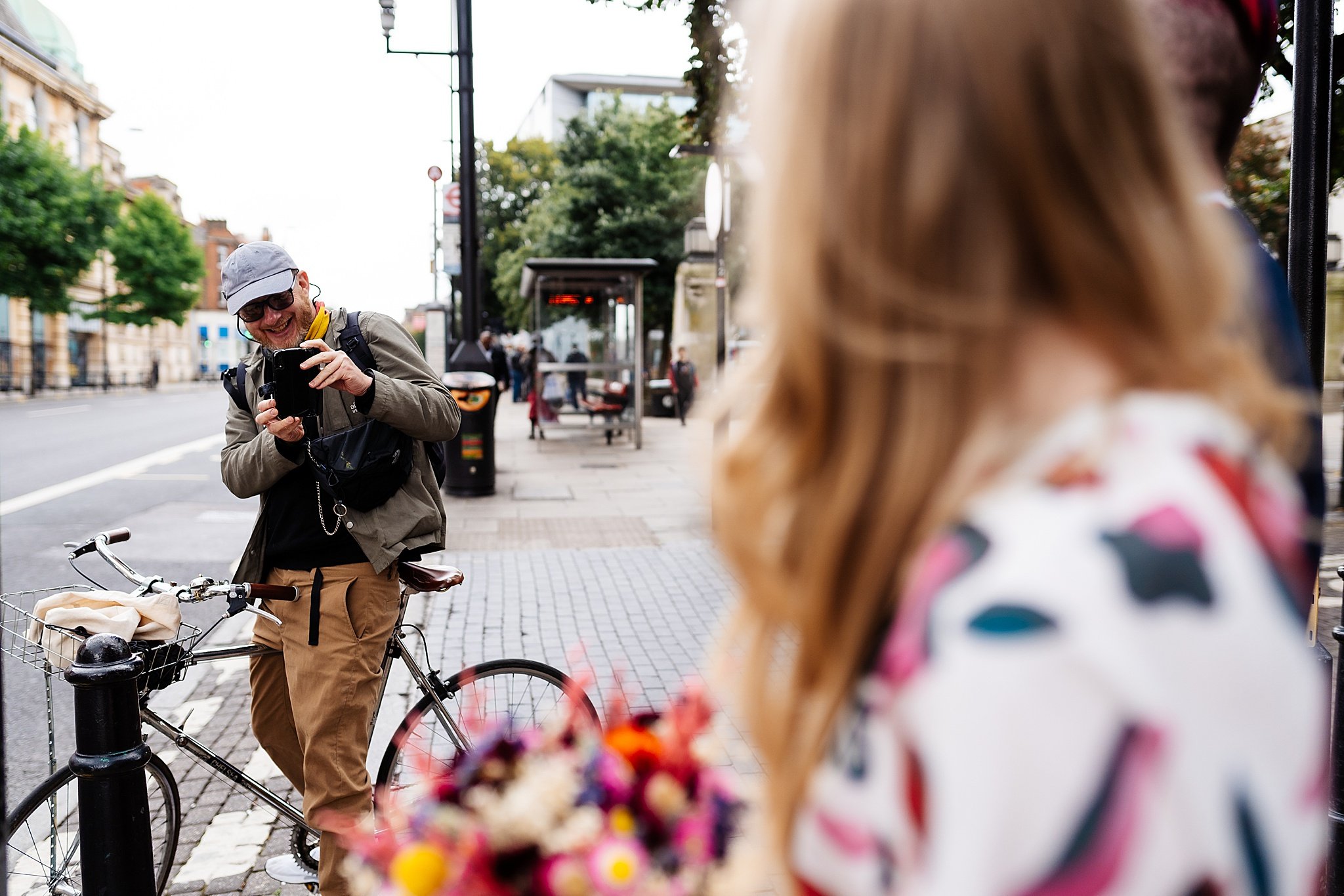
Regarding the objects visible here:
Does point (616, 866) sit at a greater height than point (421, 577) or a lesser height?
greater

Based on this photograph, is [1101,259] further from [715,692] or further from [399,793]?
[399,793]

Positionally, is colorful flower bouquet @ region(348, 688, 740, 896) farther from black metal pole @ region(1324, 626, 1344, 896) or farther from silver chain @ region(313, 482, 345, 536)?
black metal pole @ region(1324, 626, 1344, 896)

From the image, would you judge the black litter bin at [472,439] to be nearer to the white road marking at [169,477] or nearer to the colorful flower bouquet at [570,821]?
the white road marking at [169,477]

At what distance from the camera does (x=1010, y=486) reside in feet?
2.44

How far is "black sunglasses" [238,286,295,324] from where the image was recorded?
294 cm

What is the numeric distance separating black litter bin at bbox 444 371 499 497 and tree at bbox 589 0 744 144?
4.52 m

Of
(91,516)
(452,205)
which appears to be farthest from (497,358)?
(91,516)

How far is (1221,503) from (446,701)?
10.7 ft

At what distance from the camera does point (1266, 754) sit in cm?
69

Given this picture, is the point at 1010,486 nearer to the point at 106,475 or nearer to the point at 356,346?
the point at 356,346

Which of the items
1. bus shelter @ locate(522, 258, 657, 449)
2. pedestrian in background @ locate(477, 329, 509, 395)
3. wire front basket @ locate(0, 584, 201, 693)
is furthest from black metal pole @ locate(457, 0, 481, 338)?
wire front basket @ locate(0, 584, 201, 693)

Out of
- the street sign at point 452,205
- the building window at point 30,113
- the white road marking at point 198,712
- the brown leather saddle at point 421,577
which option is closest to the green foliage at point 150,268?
the building window at point 30,113

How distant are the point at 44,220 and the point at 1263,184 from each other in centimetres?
3884

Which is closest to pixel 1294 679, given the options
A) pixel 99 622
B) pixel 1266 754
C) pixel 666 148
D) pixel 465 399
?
pixel 1266 754
